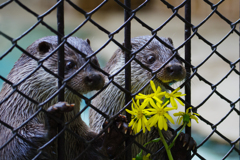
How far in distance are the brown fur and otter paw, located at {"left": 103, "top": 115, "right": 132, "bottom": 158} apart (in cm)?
24

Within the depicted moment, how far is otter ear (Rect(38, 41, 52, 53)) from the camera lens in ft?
7.57

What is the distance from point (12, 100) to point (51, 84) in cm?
28

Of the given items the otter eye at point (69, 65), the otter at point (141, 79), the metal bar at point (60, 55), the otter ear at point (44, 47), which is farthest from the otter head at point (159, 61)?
the metal bar at point (60, 55)

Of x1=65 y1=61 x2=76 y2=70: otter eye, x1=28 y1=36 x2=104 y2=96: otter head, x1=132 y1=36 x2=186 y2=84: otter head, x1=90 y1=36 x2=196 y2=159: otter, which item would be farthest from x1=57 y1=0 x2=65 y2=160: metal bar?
x1=132 y1=36 x2=186 y2=84: otter head

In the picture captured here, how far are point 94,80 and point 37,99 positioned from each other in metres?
0.44

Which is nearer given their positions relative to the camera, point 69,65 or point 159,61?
point 69,65

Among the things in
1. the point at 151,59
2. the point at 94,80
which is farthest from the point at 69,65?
the point at 151,59

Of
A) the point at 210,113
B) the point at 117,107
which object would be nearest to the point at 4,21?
the point at 210,113

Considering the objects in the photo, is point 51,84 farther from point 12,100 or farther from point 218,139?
point 218,139

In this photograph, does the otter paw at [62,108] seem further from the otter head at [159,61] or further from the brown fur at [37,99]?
the otter head at [159,61]

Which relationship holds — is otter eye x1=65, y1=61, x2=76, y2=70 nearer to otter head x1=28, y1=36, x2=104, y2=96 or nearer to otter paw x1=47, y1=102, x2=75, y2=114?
otter head x1=28, y1=36, x2=104, y2=96

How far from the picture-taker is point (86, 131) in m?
2.45

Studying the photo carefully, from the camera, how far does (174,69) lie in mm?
2537

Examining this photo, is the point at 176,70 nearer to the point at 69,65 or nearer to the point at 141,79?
the point at 141,79
